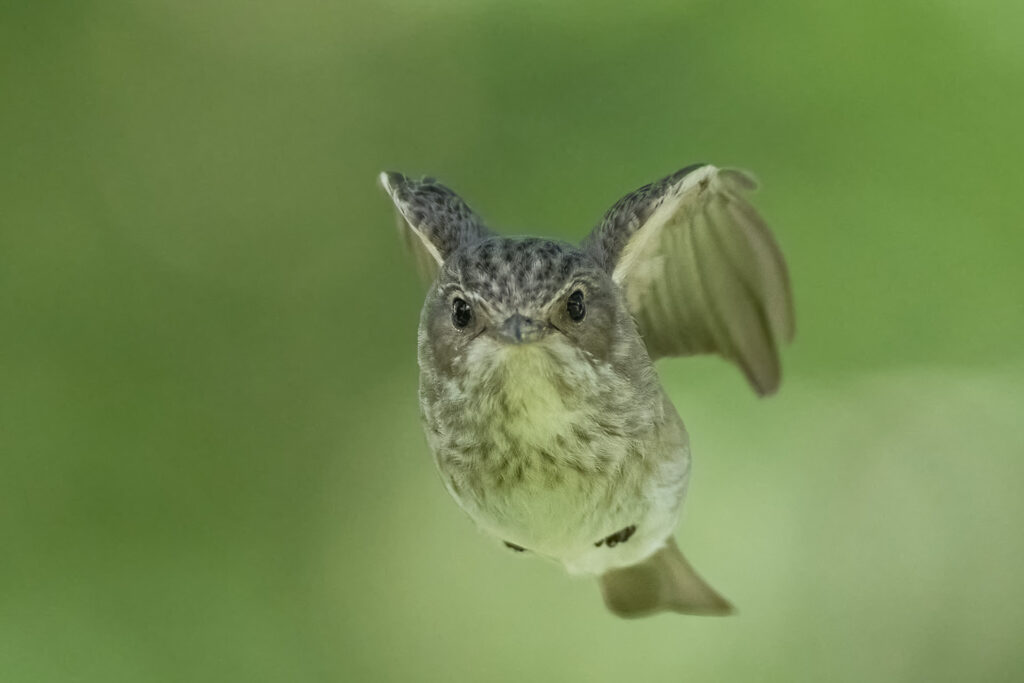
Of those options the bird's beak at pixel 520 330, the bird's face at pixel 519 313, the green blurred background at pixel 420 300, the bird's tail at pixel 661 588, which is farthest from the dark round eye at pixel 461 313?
the green blurred background at pixel 420 300

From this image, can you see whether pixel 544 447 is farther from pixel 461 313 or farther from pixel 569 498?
pixel 461 313

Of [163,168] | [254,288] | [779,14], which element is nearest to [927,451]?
[779,14]

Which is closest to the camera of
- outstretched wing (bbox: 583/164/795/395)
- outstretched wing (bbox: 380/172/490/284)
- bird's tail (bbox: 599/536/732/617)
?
outstretched wing (bbox: 380/172/490/284)

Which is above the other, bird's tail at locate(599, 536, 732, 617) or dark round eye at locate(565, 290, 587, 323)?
dark round eye at locate(565, 290, 587, 323)

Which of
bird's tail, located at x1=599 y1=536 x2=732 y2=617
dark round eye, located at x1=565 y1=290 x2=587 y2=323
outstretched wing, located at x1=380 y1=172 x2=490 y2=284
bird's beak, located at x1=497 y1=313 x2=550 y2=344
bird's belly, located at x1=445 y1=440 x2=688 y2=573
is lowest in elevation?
bird's tail, located at x1=599 y1=536 x2=732 y2=617

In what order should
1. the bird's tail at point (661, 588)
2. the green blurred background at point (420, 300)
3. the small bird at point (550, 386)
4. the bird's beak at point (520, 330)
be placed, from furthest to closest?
the green blurred background at point (420, 300) → the bird's tail at point (661, 588) → the small bird at point (550, 386) → the bird's beak at point (520, 330)

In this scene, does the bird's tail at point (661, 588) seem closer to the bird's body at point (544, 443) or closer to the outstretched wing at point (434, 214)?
the bird's body at point (544, 443)

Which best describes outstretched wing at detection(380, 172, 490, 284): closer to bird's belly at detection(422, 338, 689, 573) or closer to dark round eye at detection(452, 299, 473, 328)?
dark round eye at detection(452, 299, 473, 328)

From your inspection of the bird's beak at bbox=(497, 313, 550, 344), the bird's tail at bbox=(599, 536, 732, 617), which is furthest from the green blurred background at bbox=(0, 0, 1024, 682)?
the bird's beak at bbox=(497, 313, 550, 344)
